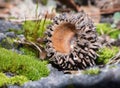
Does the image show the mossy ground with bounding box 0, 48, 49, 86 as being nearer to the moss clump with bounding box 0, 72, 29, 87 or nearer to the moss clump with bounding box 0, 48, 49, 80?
the moss clump with bounding box 0, 48, 49, 80

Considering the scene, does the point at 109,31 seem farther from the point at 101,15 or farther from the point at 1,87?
the point at 1,87

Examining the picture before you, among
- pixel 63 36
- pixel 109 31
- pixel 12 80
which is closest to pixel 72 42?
pixel 63 36

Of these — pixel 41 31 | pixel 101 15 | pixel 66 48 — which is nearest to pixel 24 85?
pixel 66 48

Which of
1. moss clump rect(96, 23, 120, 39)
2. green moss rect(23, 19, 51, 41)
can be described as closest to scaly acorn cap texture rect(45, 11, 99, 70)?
green moss rect(23, 19, 51, 41)

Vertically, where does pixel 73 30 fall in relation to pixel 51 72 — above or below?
above

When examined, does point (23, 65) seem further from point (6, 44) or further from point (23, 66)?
point (6, 44)

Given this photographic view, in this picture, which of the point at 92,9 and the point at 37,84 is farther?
the point at 92,9
